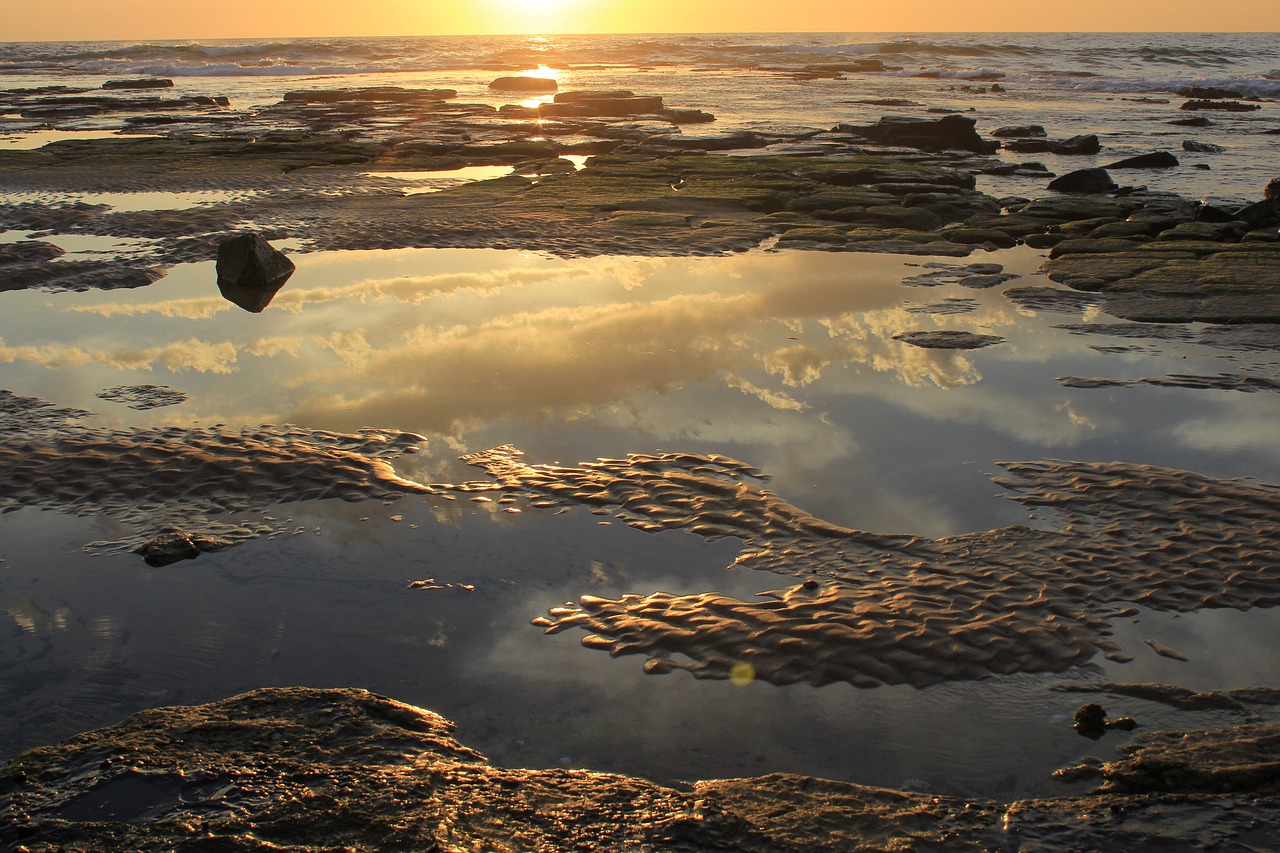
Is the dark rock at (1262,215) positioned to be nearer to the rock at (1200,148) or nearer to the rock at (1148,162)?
the rock at (1148,162)

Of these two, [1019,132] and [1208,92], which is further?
[1208,92]

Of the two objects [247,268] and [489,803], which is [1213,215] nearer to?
[247,268]

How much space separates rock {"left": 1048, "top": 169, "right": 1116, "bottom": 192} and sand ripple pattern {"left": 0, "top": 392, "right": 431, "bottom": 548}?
589 inches

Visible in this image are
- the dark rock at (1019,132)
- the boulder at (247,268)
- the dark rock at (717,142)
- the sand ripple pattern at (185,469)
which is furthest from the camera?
the dark rock at (1019,132)

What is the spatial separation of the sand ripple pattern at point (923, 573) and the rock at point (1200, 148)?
22.1 metres

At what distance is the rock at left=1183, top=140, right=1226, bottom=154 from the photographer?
81.0ft

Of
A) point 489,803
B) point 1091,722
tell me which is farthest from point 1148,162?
point 489,803

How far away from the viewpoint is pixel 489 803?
3.37m

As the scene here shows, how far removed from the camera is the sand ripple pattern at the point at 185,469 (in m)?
5.99

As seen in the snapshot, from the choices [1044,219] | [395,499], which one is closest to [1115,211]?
[1044,219]

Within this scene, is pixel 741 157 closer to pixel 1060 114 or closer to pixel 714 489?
pixel 714 489

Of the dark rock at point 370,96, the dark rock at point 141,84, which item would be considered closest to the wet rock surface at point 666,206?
the dark rock at point 370,96

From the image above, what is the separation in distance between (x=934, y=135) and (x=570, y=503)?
2345 cm

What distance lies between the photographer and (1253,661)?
173 inches
